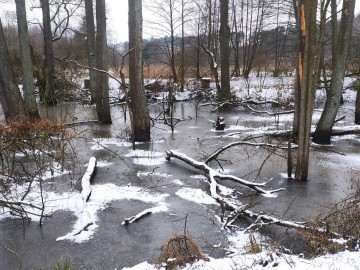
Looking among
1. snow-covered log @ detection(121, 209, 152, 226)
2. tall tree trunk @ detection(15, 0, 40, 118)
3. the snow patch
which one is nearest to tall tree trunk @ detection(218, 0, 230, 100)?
tall tree trunk @ detection(15, 0, 40, 118)

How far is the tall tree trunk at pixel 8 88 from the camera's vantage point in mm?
10133

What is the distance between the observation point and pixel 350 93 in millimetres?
21109

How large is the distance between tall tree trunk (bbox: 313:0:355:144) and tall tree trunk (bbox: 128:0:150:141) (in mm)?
5296

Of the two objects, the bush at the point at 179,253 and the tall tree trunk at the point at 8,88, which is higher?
the tall tree trunk at the point at 8,88

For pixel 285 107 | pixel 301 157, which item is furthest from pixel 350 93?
pixel 301 157

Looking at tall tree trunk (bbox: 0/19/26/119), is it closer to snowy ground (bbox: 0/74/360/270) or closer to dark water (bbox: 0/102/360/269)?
dark water (bbox: 0/102/360/269)

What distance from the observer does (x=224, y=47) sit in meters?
18.7

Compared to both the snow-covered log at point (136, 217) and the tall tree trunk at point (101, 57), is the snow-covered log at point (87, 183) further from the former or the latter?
the tall tree trunk at point (101, 57)

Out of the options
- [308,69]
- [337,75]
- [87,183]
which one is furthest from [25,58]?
[337,75]

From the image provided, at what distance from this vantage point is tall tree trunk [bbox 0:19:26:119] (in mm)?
10133

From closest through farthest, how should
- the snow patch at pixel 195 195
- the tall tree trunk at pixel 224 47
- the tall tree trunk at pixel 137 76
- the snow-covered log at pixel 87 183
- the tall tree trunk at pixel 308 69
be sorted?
the snow-covered log at pixel 87 183, the snow patch at pixel 195 195, the tall tree trunk at pixel 308 69, the tall tree trunk at pixel 137 76, the tall tree trunk at pixel 224 47

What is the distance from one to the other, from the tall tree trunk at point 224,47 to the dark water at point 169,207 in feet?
27.7

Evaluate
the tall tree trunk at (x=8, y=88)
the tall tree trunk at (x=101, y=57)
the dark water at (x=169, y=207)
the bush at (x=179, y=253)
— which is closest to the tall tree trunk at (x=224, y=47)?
the tall tree trunk at (x=101, y=57)

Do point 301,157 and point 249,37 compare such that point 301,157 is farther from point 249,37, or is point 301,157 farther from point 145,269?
point 249,37
